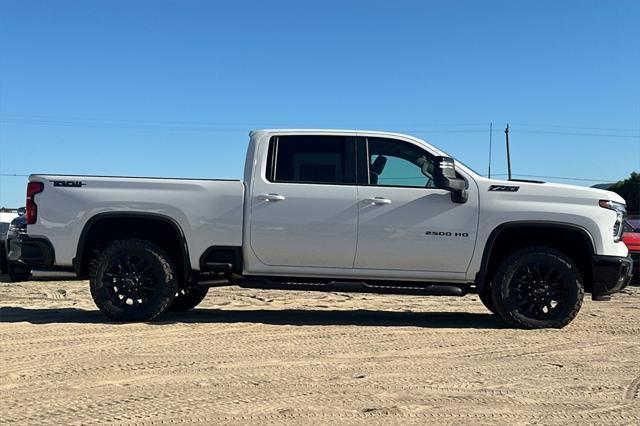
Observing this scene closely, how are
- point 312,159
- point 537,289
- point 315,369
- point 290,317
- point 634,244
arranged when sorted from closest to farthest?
point 315,369, point 537,289, point 312,159, point 290,317, point 634,244

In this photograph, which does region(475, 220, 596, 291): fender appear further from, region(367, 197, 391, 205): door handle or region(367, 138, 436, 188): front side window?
region(367, 197, 391, 205): door handle

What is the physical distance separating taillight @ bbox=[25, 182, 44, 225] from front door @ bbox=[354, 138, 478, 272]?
3.49 meters

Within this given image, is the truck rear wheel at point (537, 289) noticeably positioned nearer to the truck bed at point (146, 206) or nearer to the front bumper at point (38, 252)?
the truck bed at point (146, 206)

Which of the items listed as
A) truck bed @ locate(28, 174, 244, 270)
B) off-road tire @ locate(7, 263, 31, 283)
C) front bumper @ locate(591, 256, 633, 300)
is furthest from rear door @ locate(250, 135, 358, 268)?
off-road tire @ locate(7, 263, 31, 283)

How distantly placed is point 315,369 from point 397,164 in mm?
2766

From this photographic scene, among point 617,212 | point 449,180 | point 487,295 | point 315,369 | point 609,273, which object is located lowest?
point 315,369

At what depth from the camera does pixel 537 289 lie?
6.43 meters

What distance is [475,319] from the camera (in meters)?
7.37

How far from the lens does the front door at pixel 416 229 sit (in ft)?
21.2

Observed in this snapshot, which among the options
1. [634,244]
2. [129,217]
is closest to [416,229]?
[129,217]

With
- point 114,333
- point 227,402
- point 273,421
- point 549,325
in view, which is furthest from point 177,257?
point 549,325

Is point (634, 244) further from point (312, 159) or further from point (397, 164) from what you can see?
point (312, 159)

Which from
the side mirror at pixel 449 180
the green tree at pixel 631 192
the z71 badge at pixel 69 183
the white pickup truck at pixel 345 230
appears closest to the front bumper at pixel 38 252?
the white pickup truck at pixel 345 230

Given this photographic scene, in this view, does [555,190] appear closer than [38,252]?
Yes
